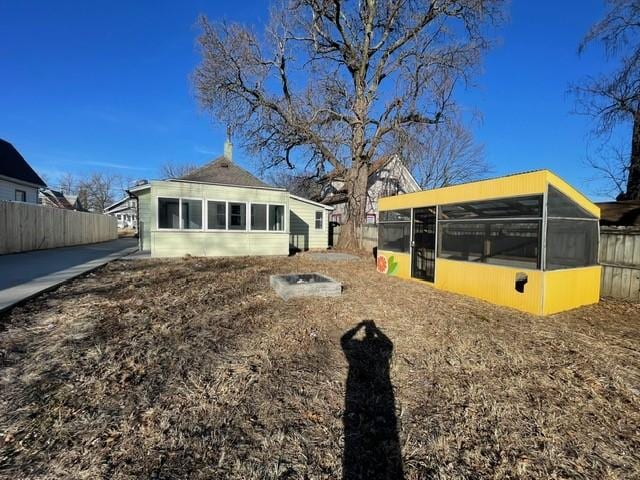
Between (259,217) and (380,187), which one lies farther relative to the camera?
(380,187)

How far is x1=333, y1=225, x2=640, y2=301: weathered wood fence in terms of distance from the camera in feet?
21.1

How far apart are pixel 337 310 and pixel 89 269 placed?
766 cm

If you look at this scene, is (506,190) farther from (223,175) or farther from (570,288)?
(223,175)

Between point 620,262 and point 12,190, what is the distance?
86.9 ft

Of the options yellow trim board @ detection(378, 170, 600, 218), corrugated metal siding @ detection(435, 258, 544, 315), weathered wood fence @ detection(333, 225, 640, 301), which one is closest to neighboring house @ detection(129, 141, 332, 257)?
yellow trim board @ detection(378, 170, 600, 218)

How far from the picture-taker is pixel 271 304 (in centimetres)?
570

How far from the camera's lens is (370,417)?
253 cm

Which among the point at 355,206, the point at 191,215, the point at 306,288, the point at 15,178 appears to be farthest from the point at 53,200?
the point at 306,288

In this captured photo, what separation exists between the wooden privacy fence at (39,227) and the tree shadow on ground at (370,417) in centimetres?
1423

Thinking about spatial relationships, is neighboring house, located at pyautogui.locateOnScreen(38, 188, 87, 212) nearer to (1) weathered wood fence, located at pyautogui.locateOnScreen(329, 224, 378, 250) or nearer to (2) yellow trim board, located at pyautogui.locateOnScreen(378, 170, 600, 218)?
(1) weathered wood fence, located at pyautogui.locateOnScreen(329, 224, 378, 250)

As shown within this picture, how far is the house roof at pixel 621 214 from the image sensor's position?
7.98 meters

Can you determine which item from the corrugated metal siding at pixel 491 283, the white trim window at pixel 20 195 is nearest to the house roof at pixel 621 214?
the corrugated metal siding at pixel 491 283

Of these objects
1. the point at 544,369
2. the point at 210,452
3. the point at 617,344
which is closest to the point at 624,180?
the point at 617,344

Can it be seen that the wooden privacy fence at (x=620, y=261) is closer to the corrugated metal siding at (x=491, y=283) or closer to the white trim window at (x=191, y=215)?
the corrugated metal siding at (x=491, y=283)
